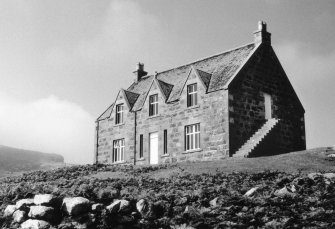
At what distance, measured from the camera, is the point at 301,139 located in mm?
39094

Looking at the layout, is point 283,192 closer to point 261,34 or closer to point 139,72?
point 261,34

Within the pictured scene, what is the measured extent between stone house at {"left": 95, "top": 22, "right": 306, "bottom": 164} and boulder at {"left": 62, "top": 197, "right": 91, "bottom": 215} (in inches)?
690

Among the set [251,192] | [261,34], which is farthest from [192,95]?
[251,192]

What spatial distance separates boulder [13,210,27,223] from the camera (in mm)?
15818

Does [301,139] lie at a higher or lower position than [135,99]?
lower

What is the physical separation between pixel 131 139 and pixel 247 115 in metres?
11.5

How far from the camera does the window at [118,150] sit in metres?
42.2

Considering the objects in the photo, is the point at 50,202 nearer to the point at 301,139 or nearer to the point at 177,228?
the point at 177,228

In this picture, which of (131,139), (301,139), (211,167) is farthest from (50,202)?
(301,139)

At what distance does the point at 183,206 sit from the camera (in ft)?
51.7

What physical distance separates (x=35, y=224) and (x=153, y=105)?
25881mm

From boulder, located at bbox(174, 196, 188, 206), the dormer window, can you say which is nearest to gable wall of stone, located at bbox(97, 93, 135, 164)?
the dormer window

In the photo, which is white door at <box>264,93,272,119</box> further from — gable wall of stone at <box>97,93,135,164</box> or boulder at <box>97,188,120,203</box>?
boulder at <box>97,188,120,203</box>

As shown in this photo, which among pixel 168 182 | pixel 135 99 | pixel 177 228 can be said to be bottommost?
pixel 177 228
